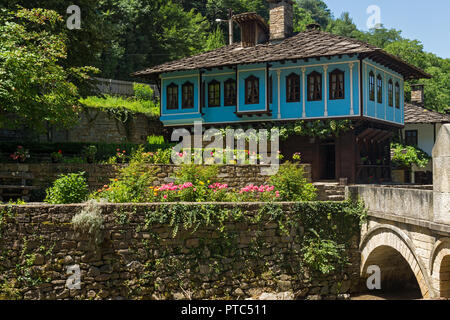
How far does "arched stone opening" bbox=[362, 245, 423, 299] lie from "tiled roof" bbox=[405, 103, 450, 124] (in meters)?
16.1

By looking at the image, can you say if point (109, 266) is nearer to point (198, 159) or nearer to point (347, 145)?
point (198, 159)

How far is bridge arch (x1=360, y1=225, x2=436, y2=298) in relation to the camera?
39.0 ft

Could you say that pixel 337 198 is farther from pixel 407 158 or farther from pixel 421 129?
pixel 421 129

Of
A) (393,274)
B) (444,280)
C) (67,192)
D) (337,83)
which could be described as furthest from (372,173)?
(67,192)

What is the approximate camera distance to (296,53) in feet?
72.9

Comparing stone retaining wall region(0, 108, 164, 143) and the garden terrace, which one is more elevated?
stone retaining wall region(0, 108, 164, 143)

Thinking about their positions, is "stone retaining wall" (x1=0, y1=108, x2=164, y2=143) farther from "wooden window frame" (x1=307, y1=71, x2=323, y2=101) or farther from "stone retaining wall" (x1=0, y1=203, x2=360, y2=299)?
"stone retaining wall" (x1=0, y1=203, x2=360, y2=299)

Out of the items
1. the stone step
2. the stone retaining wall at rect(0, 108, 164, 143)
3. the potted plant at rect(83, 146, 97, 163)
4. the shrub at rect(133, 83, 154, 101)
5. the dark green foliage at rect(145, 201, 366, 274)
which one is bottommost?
the dark green foliage at rect(145, 201, 366, 274)

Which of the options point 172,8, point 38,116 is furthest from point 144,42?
point 38,116

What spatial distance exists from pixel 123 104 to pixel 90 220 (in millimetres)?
16036

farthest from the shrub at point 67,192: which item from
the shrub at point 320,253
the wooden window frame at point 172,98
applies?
the wooden window frame at point 172,98

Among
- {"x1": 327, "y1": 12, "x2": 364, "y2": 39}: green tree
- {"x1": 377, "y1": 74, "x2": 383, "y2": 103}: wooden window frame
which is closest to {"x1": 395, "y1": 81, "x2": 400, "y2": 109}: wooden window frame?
{"x1": 377, "y1": 74, "x2": 383, "y2": 103}: wooden window frame

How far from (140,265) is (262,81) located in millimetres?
12864

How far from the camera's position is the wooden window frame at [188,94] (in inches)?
1002
